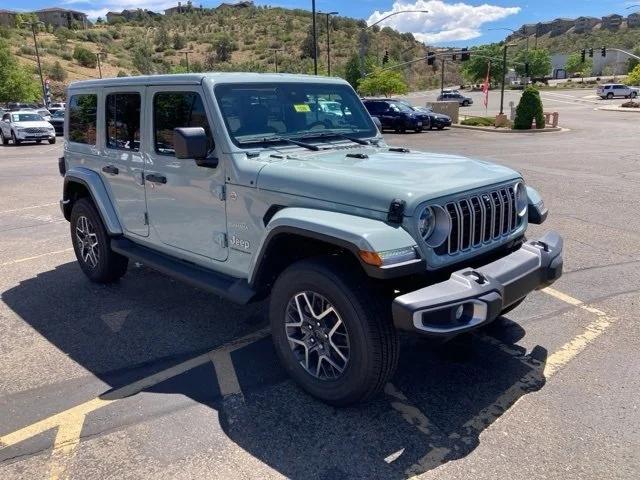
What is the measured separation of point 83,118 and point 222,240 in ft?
8.38

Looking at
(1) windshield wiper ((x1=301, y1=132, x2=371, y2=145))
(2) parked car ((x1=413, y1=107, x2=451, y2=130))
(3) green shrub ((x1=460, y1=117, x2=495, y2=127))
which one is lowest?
(3) green shrub ((x1=460, y1=117, x2=495, y2=127))

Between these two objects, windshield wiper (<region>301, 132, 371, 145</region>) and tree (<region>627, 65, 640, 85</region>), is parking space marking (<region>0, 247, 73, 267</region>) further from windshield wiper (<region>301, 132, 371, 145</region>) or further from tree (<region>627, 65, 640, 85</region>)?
tree (<region>627, 65, 640, 85</region>)

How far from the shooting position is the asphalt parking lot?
9.40ft

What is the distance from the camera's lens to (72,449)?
3018 mm

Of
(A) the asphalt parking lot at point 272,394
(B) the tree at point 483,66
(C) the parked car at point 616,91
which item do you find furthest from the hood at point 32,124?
(B) the tree at point 483,66

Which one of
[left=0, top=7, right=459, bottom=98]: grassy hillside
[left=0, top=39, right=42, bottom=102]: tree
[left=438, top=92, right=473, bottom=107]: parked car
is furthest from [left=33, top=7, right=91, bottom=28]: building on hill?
[left=438, top=92, right=473, bottom=107]: parked car

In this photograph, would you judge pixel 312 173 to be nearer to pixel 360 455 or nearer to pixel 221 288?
pixel 221 288

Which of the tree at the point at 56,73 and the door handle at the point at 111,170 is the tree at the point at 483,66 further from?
the door handle at the point at 111,170

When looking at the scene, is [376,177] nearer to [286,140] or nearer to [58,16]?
[286,140]

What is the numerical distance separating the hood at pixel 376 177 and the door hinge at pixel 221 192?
0.37 m

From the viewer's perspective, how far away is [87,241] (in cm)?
565

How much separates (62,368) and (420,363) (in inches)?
99.3

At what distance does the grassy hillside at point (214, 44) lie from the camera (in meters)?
74.7

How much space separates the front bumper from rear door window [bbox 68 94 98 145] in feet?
12.7
